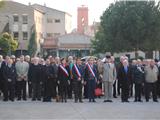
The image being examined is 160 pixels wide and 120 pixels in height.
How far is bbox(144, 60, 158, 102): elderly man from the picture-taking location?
70.6ft

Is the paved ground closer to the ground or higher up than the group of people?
closer to the ground

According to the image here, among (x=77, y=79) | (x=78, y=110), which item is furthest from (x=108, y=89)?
(x=78, y=110)

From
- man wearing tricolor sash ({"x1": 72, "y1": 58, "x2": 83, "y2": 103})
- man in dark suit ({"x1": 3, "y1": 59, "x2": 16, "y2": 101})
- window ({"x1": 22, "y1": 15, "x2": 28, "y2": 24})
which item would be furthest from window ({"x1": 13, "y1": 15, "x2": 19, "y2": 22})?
man wearing tricolor sash ({"x1": 72, "y1": 58, "x2": 83, "y2": 103})

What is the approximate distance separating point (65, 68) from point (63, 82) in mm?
670

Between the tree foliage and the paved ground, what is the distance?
3530cm

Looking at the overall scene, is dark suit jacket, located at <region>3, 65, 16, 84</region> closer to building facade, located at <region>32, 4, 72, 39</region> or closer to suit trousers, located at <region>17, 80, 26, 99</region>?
suit trousers, located at <region>17, 80, 26, 99</region>

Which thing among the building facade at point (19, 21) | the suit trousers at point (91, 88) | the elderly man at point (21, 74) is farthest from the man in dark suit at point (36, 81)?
the building facade at point (19, 21)

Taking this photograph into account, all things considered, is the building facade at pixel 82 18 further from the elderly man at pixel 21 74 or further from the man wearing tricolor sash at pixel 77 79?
the man wearing tricolor sash at pixel 77 79

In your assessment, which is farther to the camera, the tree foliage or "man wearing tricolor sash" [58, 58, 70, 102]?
the tree foliage

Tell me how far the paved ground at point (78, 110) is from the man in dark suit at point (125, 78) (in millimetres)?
532

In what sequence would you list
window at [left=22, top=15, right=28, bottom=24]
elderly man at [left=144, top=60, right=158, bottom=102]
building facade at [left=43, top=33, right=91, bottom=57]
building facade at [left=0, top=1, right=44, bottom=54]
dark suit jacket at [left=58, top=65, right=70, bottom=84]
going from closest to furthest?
dark suit jacket at [left=58, top=65, right=70, bottom=84]
elderly man at [left=144, top=60, right=158, bottom=102]
building facade at [left=0, top=1, right=44, bottom=54]
window at [left=22, top=15, right=28, bottom=24]
building facade at [left=43, top=33, right=91, bottom=57]

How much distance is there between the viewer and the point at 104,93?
21.5 m

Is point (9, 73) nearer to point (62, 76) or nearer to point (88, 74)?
point (62, 76)

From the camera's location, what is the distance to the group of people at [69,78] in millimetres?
21109
